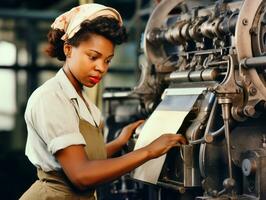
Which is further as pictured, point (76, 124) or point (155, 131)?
point (155, 131)

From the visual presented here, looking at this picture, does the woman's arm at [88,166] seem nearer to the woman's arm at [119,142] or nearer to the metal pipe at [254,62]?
the metal pipe at [254,62]

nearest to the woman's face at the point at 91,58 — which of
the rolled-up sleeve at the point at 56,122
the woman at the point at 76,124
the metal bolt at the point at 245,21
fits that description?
the woman at the point at 76,124

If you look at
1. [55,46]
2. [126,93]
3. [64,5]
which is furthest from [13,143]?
[55,46]

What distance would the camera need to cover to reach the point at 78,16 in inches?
98.8

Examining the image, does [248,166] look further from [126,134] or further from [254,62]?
[126,134]

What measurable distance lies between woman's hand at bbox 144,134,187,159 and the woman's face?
346 millimetres

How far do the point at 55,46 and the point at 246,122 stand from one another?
0.87 m

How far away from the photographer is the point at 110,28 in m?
2.50

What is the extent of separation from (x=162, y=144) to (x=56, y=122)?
43cm

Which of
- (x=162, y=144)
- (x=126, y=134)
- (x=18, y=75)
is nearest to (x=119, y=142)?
(x=126, y=134)

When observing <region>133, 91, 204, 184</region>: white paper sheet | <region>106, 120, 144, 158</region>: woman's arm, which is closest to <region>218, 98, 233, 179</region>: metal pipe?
<region>133, 91, 204, 184</region>: white paper sheet

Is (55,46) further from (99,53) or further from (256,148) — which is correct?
(256,148)

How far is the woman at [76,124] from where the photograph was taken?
2.34m

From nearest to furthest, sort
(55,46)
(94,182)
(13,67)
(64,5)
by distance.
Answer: (94,182)
(55,46)
(13,67)
(64,5)
